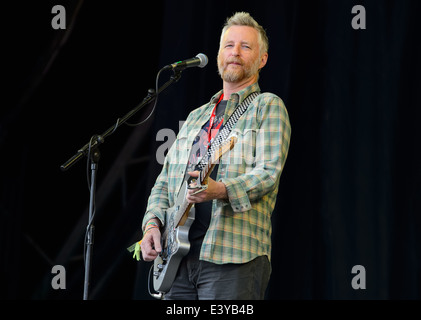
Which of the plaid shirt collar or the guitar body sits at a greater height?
the plaid shirt collar

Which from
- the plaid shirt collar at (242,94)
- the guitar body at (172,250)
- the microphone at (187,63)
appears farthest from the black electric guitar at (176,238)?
the microphone at (187,63)

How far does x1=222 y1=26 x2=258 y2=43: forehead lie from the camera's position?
2.38 metres

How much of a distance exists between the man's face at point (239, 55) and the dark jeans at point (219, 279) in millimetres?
725

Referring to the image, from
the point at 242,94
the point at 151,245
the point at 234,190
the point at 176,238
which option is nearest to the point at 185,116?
the point at 242,94

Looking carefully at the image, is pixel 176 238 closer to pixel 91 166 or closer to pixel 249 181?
pixel 249 181

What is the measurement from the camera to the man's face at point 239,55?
7.71 ft

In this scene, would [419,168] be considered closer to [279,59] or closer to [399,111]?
[399,111]

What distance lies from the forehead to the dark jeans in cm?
87

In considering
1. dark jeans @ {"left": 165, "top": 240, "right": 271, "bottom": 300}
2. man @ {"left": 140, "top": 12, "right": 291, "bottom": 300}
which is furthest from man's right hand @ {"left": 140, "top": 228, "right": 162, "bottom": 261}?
dark jeans @ {"left": 165, "top": 240, "right": 271, "bottom": 300}

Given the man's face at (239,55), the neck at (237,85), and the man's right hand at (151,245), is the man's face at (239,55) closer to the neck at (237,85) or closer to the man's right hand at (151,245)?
the neck at (237,85)

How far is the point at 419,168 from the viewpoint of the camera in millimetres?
2961

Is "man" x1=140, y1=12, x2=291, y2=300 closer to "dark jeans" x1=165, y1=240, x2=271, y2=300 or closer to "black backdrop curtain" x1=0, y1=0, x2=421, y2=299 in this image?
"dark jeans" x1=165, y1=240, x2=271, y2=300
